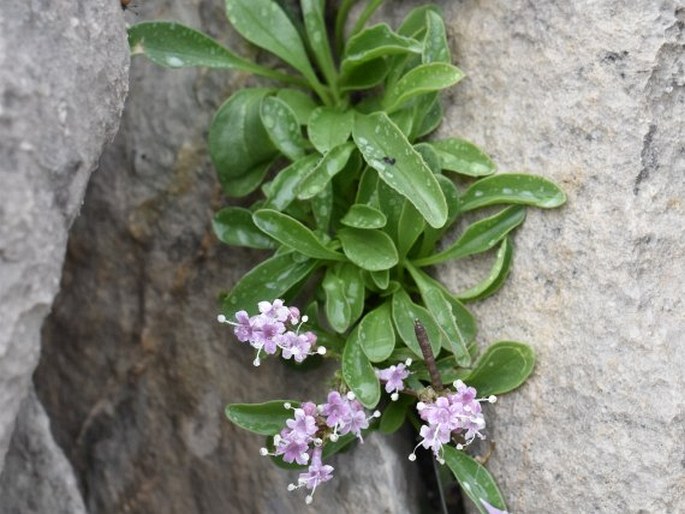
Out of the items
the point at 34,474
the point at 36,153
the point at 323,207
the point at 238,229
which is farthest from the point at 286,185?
the point at 34,474

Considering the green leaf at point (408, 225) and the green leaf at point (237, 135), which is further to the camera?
the green leaf at point (237, 135)

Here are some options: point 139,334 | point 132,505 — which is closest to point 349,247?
point 139,334

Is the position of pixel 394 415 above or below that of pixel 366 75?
below

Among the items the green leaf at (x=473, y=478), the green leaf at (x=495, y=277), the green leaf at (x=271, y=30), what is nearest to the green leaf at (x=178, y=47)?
the green leaf at (x=271, y=30)

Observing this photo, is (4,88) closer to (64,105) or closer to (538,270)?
(64,105)

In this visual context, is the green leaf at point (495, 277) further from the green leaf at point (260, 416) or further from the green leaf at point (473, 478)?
the green leaf at point (260, 416)

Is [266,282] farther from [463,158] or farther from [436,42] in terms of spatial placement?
[436,42]

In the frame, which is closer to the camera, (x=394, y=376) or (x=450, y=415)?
(x=450, y=415)
